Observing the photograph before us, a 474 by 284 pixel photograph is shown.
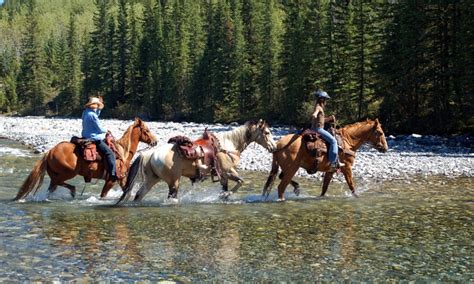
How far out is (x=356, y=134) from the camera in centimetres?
1623

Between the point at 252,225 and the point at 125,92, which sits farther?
the point at 125,92

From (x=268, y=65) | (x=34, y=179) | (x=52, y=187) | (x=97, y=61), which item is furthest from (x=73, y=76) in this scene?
(x=34, y=179)

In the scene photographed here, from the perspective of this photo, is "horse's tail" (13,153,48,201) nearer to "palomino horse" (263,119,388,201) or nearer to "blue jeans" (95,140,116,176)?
"blue jeans" (95,140,116,176)

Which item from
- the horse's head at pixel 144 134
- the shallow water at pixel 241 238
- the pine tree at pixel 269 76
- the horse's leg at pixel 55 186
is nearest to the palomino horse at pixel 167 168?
the shallow water at pixel 241 238

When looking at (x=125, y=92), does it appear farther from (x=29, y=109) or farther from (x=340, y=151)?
(x=340, y=151)

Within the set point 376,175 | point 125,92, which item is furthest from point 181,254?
point 125,92

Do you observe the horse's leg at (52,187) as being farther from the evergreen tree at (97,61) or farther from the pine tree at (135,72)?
the evergreen tree at (97,61)

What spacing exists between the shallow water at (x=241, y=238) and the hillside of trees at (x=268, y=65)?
26619 millimetres

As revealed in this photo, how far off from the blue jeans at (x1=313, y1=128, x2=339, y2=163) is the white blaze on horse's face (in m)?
1.38

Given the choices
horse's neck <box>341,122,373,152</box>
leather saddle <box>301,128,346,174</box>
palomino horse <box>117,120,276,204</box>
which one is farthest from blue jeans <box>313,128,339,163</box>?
palomino horse <box>117,120,276,204</box>

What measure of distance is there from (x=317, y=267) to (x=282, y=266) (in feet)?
1.75

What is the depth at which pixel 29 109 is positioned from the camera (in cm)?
11050

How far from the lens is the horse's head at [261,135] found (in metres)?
14.8

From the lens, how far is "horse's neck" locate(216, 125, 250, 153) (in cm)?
1476
